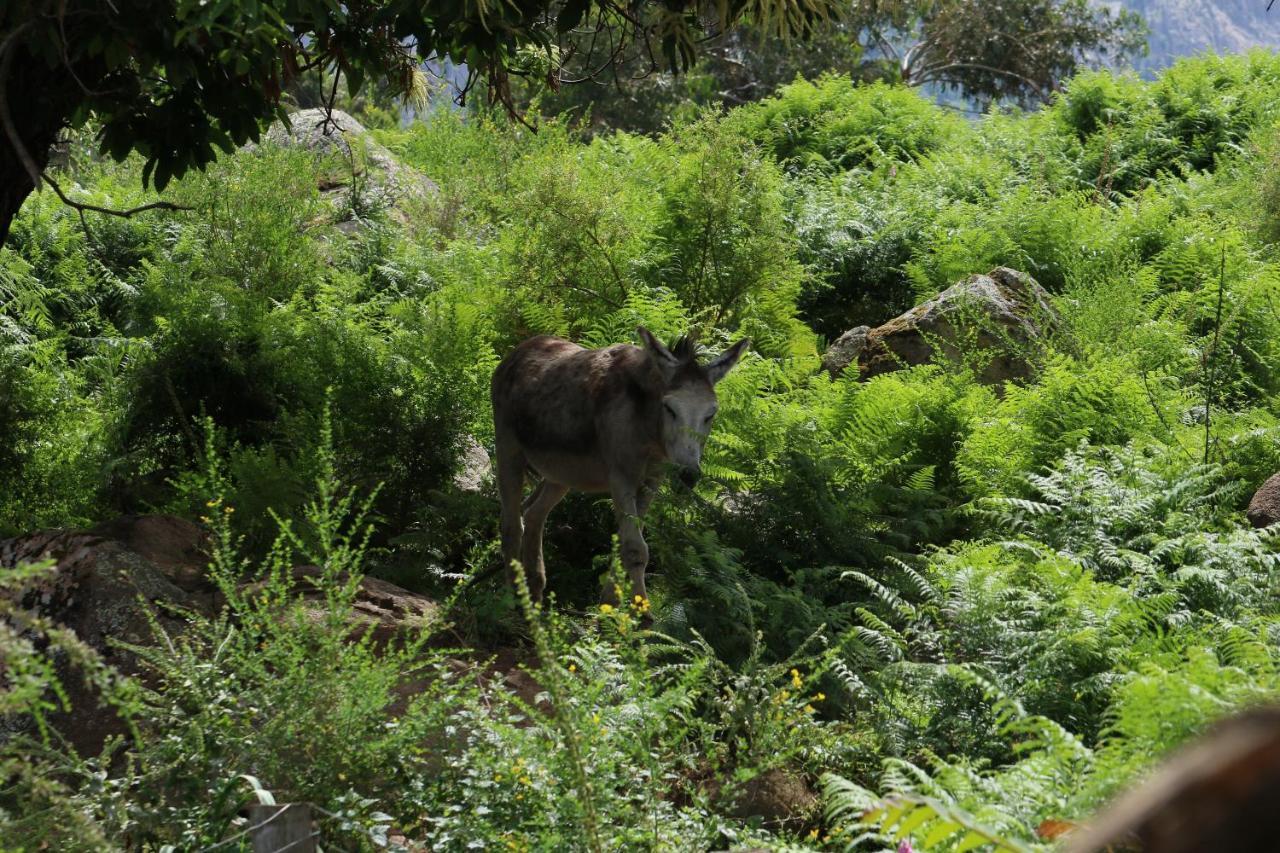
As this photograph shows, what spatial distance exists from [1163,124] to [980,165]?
3.49 meters

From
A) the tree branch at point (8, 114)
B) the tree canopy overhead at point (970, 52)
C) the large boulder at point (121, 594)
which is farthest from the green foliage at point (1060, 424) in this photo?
the tree canopy overhead at point (970, 52)

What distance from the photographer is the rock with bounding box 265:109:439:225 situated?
20.3 m

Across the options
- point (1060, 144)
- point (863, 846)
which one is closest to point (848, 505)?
point (863, 846)

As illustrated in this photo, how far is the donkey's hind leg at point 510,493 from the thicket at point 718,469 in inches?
17.3

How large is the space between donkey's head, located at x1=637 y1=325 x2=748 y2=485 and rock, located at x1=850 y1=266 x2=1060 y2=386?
188 inches

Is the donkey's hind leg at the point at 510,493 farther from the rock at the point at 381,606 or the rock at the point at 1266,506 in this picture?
the rock at the point at 1266,506

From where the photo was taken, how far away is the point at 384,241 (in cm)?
1792

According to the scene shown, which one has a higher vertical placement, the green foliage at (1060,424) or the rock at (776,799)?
the green foliage at (1060,424)

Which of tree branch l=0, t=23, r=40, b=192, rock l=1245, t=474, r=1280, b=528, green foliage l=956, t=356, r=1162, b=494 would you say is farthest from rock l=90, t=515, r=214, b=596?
rock l=1245, t=474, r=1280, b=528

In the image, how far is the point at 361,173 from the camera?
69.4 ft

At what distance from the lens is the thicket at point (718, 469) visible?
17.9 ft

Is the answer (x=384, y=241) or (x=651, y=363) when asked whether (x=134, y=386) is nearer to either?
(x=651, y=363)

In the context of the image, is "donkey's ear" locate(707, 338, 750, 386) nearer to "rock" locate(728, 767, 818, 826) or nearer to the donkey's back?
the donkey's back

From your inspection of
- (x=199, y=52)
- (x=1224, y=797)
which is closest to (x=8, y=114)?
(x=199, y=52)
